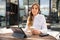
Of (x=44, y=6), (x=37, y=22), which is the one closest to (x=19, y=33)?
(x=37, y=22)

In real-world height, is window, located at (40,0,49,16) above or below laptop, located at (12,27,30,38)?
above

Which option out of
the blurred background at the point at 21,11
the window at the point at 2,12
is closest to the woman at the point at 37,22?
the blurred background at the point at 21,11

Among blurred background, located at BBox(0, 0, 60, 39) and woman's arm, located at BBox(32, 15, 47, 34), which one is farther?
blurred background, located at BBox(0, 0, 60, 39)

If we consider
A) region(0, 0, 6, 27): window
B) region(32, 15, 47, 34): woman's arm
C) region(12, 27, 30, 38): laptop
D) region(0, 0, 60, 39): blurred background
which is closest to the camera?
region(12, 27, 30, 38): laptop

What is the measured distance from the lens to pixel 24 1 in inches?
212

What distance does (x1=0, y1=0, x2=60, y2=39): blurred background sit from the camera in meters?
5.31

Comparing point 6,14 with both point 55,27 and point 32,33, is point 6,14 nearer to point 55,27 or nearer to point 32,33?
point 55,27

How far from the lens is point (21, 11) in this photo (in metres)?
5.39

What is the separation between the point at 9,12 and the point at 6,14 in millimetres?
146

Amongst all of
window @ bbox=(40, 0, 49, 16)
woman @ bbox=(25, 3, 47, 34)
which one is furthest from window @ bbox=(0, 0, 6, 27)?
woman @ bbox=(25, 3, 47, 34)

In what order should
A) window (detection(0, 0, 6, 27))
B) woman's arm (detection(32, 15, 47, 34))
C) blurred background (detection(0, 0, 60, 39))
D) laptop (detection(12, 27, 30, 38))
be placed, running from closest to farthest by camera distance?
laptop (detection(12, 27, 30, 38)) → woman's arm (detection(32, 15, 47, 34)) → blurred background (detection(0, 0, 60, 39)) → window (detection(0, 0, 6, 27))

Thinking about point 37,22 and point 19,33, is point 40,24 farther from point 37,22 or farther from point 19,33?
point 19,33

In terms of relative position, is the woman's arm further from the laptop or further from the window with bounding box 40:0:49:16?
the window with bounding box 40:0:49:16

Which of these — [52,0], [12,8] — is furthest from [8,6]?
[52,0]
